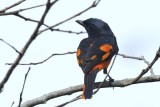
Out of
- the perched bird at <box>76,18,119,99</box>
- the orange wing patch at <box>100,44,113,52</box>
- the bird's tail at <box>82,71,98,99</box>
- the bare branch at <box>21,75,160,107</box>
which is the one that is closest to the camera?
the bare branch at <box>21,75,160,107</box>

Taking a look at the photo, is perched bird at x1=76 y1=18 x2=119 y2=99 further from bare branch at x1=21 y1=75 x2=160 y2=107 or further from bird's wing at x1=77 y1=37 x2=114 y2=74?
bare branch at x1=21 y1=75 x2=160 y2=107

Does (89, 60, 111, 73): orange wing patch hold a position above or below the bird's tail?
above

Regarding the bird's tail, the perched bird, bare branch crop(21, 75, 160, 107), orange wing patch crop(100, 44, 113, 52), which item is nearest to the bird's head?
the perched bird

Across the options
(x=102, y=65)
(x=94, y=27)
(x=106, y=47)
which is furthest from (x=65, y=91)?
(x=94, y=27)

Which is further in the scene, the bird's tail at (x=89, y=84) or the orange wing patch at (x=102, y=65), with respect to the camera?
the orange wing patch at (x=102, y=65)

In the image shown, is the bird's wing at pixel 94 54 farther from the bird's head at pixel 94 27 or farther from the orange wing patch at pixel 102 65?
the bird's head at pixel 94 27

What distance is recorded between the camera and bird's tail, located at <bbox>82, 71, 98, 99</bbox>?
4.49 metres

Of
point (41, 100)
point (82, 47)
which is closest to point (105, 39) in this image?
point (82, 47)

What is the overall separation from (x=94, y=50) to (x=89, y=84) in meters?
1.07

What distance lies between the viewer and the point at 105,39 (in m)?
6.51

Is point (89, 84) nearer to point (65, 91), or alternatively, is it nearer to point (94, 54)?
point (65, 91)

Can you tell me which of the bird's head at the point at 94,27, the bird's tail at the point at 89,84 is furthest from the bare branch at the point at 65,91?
the bird's head at the point at 94,27

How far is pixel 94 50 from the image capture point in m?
5.96

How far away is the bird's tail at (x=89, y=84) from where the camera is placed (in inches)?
177
